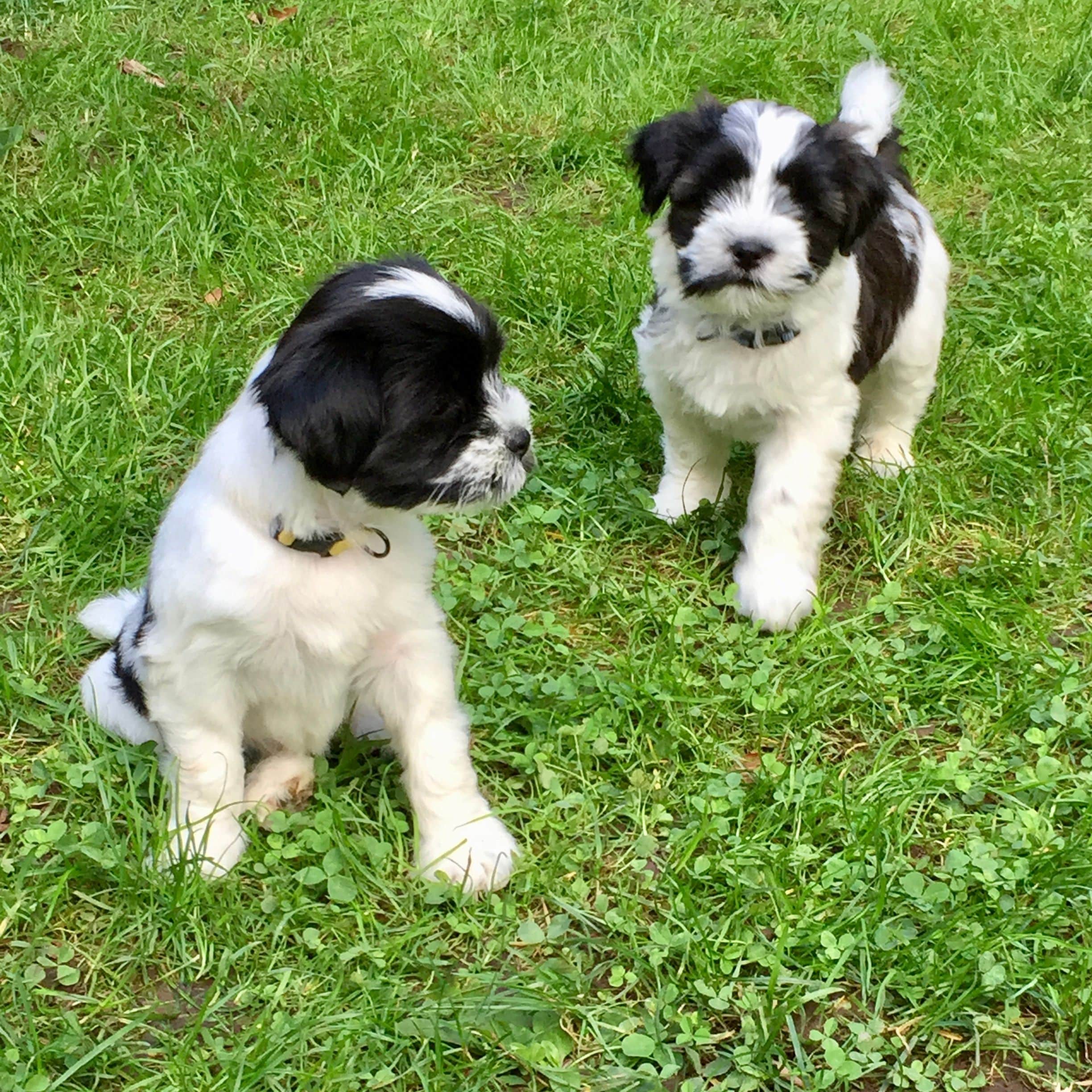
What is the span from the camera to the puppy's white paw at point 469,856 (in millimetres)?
2531

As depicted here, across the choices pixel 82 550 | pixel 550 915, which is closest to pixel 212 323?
pixel 82 550

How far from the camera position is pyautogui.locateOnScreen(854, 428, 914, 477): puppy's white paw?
3809mm

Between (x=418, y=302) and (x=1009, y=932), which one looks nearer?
(x=418, y=302)

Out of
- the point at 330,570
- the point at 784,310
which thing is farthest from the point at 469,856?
the point at 784,310

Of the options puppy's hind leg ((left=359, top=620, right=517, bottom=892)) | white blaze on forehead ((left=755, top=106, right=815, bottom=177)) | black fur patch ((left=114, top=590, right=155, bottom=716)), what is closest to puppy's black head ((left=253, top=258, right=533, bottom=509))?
puppy's hind leg ((left=359, top=620, right=517, bottom=892))

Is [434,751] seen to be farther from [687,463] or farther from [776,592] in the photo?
[687,463]

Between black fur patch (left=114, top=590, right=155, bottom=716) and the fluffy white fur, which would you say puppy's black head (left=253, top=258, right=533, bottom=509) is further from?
black fur patch (left=114, top=590, right=155, bottom=716)

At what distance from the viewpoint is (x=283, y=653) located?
235 centimetres

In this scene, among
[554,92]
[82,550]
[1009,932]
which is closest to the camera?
[1009,932]

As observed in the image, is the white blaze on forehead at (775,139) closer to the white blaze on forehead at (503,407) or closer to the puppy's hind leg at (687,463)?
the puppy's hind leg at (687,463)

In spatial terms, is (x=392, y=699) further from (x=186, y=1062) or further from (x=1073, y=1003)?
(x=1073, y=1003)

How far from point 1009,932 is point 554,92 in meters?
4.44

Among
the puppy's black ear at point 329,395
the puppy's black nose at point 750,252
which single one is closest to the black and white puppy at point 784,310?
the puppy's black nose at point 750,252

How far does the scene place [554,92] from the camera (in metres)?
5.59
